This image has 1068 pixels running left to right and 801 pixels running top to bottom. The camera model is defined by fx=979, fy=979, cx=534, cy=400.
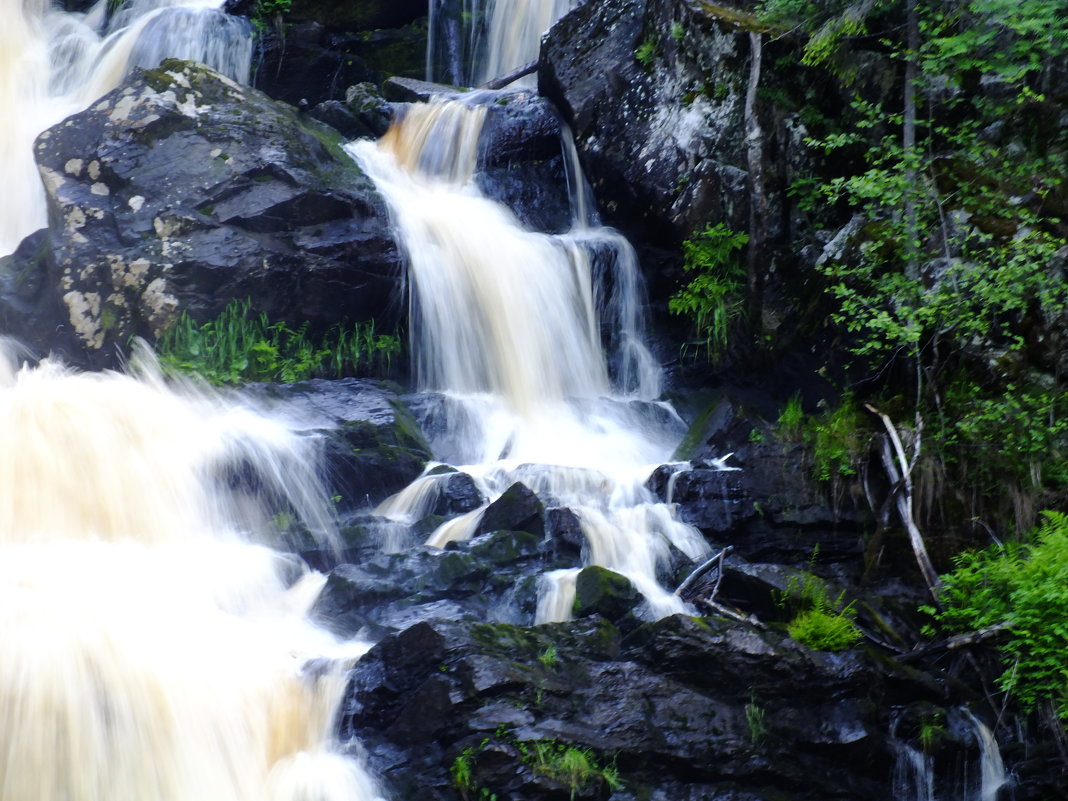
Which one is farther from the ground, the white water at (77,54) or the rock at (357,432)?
the white water at (77,54)

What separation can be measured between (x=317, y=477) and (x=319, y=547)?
846 mm

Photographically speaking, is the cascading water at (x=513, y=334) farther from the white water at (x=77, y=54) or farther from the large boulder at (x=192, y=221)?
the white water at (x=77, y=54)

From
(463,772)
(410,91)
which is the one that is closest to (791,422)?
(463,772)

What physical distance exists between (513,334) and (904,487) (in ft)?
13.7

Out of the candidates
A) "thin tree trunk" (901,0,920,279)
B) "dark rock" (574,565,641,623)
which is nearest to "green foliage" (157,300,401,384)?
"dark rock" (574,565,641,623)

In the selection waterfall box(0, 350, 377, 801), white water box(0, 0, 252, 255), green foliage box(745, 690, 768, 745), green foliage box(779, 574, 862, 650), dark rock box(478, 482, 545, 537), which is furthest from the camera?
white water box(0, 0, 252, 255)

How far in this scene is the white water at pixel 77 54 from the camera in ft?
38.5

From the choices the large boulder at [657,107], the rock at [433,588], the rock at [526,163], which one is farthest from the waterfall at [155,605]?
the large boulder at [657,107]

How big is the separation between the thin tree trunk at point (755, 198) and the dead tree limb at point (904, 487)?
6.83 ft

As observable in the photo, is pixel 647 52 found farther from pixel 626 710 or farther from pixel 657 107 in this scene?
pixel 626 710

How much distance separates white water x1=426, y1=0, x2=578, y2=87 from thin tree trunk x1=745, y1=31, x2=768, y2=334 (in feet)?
17.3

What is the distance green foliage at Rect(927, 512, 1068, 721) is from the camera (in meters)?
5.67

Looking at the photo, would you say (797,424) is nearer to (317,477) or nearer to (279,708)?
(317,477)

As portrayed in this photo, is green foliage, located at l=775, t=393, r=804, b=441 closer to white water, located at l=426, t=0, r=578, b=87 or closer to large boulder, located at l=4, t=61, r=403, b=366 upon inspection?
large boulder, located at l=4, t=61, r=403, b=366
